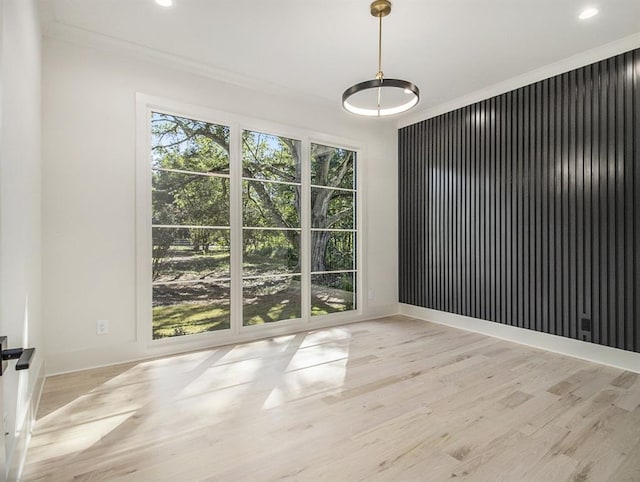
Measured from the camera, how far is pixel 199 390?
8.75 feet

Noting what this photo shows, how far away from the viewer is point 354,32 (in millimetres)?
3043

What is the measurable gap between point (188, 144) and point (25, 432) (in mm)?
2693

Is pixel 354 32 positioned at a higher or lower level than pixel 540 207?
higher

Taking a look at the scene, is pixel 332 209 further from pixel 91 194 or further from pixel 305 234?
pixel 91 194

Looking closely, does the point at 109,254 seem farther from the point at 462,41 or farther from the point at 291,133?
the point at 462,41

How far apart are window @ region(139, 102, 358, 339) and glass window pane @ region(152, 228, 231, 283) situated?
0.4 inches

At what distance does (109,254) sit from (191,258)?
0.74 metres

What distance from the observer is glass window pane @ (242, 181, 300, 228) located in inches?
158

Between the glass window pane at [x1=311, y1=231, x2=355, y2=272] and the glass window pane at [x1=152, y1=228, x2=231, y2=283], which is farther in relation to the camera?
the glass window pane at [x1=311, y1=231, x2=355, y2=272]

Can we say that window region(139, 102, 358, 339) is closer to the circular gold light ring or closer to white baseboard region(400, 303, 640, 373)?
white baseboard region(400, 303, 640, 373)

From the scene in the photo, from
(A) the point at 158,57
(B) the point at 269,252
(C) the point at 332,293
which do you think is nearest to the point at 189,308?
(B) the point at 269,252

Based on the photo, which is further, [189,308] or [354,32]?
[189,308]

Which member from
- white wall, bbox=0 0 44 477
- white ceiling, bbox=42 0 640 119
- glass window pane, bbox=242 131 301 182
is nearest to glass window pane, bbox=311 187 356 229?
glass window pane, bbox=242 131 301 182

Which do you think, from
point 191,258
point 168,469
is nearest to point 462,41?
point 191,258
